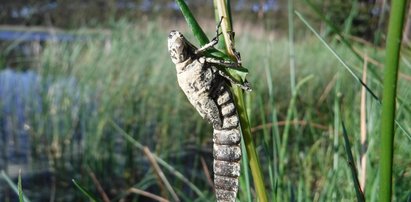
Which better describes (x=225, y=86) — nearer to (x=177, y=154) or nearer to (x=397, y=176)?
(x=397, y=176)

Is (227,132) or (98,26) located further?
(98,26)

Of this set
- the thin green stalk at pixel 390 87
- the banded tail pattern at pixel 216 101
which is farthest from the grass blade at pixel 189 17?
the thin green stalk at pixel 390 87

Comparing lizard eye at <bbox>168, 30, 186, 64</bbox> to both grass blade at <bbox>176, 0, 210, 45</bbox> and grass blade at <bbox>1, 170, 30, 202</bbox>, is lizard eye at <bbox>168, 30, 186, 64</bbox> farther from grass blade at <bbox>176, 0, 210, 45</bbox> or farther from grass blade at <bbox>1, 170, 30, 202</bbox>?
grass blade at <bbox>1, 170, 30, 202</bbox>

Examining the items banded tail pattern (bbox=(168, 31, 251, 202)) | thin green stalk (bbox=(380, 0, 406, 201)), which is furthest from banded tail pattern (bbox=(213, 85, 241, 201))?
thin green stalk (bbox=(380, 0, 406, 201))

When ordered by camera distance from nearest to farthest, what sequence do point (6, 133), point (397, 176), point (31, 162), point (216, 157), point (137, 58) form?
1. point (216, 157)
2. point (397, 176)
3. point (31, 162)
4. point (6, 133)
5. point (137, 58)

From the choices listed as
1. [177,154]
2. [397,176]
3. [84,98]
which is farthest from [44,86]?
[397,176]

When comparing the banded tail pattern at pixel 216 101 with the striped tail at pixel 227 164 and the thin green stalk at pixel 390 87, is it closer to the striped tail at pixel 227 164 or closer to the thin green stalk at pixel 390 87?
the striped tail at pixel 227 164

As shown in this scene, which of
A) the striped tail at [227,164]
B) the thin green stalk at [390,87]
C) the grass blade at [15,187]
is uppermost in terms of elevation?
the thin green stalk at [390,87]
